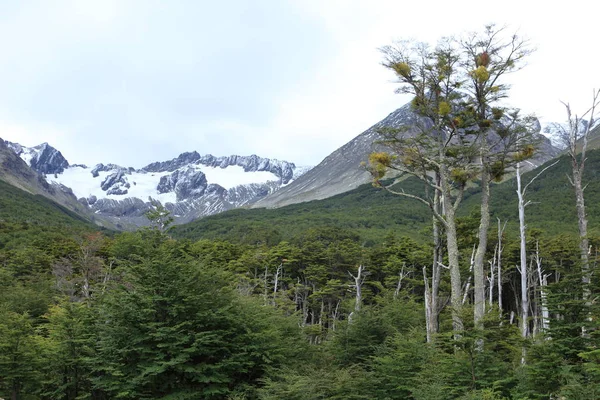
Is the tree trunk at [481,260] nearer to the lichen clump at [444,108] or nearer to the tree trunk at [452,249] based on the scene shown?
the tree trunk at [452,249]

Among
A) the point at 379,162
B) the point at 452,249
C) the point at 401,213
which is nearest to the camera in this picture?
the point at 452,249

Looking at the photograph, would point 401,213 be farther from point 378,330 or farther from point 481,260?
point 481,260

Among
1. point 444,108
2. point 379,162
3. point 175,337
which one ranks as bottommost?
point 175,337

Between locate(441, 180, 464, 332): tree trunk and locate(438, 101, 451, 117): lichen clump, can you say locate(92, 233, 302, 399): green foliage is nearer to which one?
locate(441, 180, 464, 332): tree trunk

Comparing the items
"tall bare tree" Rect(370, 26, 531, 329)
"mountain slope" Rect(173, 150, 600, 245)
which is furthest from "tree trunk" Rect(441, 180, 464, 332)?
"mountain slope" Rect(173, 150, 600, 245)

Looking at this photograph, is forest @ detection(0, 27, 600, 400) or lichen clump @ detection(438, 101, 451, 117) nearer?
forest @ detection(0, 27, 600, 400)

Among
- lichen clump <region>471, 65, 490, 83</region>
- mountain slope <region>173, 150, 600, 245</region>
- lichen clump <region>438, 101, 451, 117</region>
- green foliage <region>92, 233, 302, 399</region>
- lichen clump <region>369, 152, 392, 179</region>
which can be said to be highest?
mountain slope <region>173, 150, 600, 245</region>

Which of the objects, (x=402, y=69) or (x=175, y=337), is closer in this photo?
(x=175, y=337)

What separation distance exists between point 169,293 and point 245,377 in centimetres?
367

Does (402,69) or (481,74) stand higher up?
(402,69)

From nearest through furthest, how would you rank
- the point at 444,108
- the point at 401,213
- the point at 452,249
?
1. the point at 452,249
2. the point at 444,108
3. the point at 401,213

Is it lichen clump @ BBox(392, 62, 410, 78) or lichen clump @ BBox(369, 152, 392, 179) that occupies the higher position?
lichen clump @ BBox(392, 62, 410, 78)

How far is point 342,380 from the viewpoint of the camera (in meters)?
11.6

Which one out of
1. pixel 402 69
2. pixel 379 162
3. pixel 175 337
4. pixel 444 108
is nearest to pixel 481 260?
pixel 379 162
